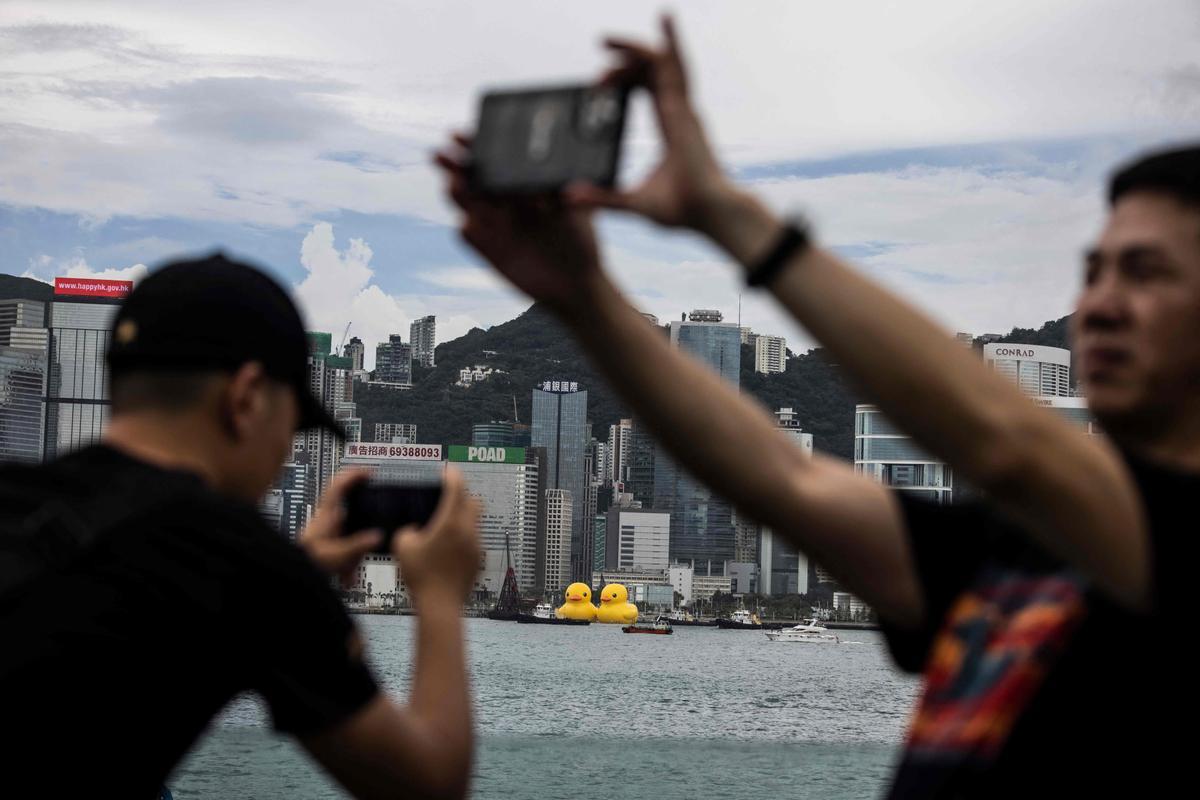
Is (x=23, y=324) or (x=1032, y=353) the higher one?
(x=23, y=324)

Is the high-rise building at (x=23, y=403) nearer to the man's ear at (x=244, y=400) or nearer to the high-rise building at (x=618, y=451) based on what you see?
the high-rise building at (x=618, y=451)

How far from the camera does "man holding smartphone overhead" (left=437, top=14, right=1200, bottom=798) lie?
1223 millimetres

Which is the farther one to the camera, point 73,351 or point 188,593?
point 73,351

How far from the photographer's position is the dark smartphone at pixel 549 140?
124cm

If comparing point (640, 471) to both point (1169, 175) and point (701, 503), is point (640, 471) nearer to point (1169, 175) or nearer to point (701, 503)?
point (701, 503)

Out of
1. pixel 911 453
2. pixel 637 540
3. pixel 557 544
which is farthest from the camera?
pixel 557 544

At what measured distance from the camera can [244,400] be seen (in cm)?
174

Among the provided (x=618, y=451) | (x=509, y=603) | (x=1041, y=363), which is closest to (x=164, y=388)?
(x=1041, y=363)

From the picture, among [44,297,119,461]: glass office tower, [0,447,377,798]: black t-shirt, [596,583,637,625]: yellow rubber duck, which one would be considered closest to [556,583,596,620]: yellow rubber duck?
[596,583,637,625]: yellow rubber duck

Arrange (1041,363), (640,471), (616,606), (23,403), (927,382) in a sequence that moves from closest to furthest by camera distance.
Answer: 1. (927,382)
2. (616,606)
3. (1041,363)
4. (23,403)
5. (640,471)

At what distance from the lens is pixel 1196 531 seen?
129 cm

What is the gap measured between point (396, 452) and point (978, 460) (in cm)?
14279

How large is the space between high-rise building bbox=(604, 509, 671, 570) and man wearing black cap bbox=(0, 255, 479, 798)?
144978 mm

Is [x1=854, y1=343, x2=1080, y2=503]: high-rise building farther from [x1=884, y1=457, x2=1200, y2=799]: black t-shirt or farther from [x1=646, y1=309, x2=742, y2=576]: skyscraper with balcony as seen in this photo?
[x1=884, y1=457, x2=1200, y2=799]: black t-shirt
